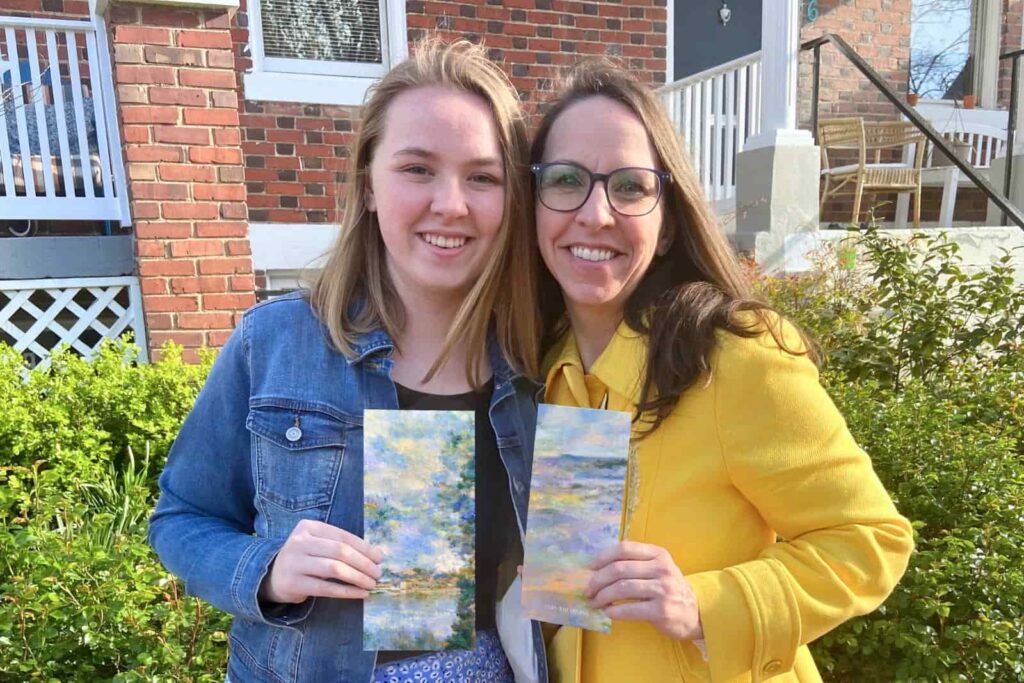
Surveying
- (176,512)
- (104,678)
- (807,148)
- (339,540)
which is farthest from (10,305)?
(807,148)

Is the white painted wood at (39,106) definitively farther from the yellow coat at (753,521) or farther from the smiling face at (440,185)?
the yellow coat at (753,521)

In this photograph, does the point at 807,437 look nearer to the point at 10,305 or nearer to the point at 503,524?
the point at 503,524

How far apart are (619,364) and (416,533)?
0.48 m

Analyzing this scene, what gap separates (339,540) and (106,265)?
4.20m

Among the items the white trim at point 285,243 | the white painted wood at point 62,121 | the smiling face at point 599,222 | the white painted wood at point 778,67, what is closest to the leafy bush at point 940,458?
the smiling face at point 599,222

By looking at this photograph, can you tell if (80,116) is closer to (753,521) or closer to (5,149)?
(5,149)

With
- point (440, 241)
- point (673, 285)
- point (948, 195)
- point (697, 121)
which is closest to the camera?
point (440, 241)

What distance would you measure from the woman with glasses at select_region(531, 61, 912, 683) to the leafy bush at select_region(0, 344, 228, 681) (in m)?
1.28

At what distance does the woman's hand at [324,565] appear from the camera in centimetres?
117

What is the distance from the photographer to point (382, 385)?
138cm

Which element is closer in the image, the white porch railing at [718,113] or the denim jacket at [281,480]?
the denim jacket at [281,480]

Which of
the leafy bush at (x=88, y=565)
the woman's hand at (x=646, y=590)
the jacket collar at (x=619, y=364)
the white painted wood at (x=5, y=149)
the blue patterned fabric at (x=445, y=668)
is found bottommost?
the leafy bush at (x=88, y=565)

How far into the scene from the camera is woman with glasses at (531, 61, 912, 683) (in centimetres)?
119

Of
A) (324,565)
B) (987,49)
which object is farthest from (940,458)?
(987,49)
